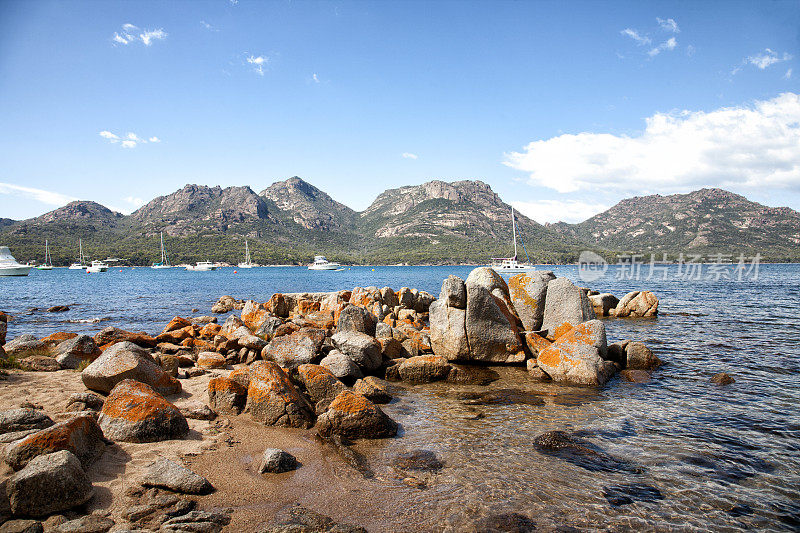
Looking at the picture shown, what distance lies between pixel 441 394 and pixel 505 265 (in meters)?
76.1

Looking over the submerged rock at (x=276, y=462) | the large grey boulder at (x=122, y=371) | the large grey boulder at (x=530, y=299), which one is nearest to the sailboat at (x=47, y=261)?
the large grey boulder at (x=122, y=371)

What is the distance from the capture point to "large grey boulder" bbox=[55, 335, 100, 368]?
11.8m

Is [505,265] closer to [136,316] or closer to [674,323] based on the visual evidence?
[674,323]

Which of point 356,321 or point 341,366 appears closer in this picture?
point 341,366

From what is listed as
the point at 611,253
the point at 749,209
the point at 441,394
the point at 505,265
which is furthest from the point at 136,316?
the point at 749,209

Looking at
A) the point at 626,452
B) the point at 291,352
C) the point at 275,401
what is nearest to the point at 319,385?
the point at 275,401

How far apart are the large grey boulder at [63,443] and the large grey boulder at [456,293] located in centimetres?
1103

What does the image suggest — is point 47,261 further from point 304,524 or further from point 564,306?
point 304,524

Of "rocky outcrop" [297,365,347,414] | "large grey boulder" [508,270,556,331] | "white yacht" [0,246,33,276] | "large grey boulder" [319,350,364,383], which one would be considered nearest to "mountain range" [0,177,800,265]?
"white yacht" [0,246,33,276]

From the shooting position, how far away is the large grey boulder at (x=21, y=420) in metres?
6.37

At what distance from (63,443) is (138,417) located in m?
1.50

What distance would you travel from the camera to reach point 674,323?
24281 millimetres

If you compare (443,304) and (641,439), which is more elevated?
Answer: (443,304)

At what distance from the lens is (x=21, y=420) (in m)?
6.51
